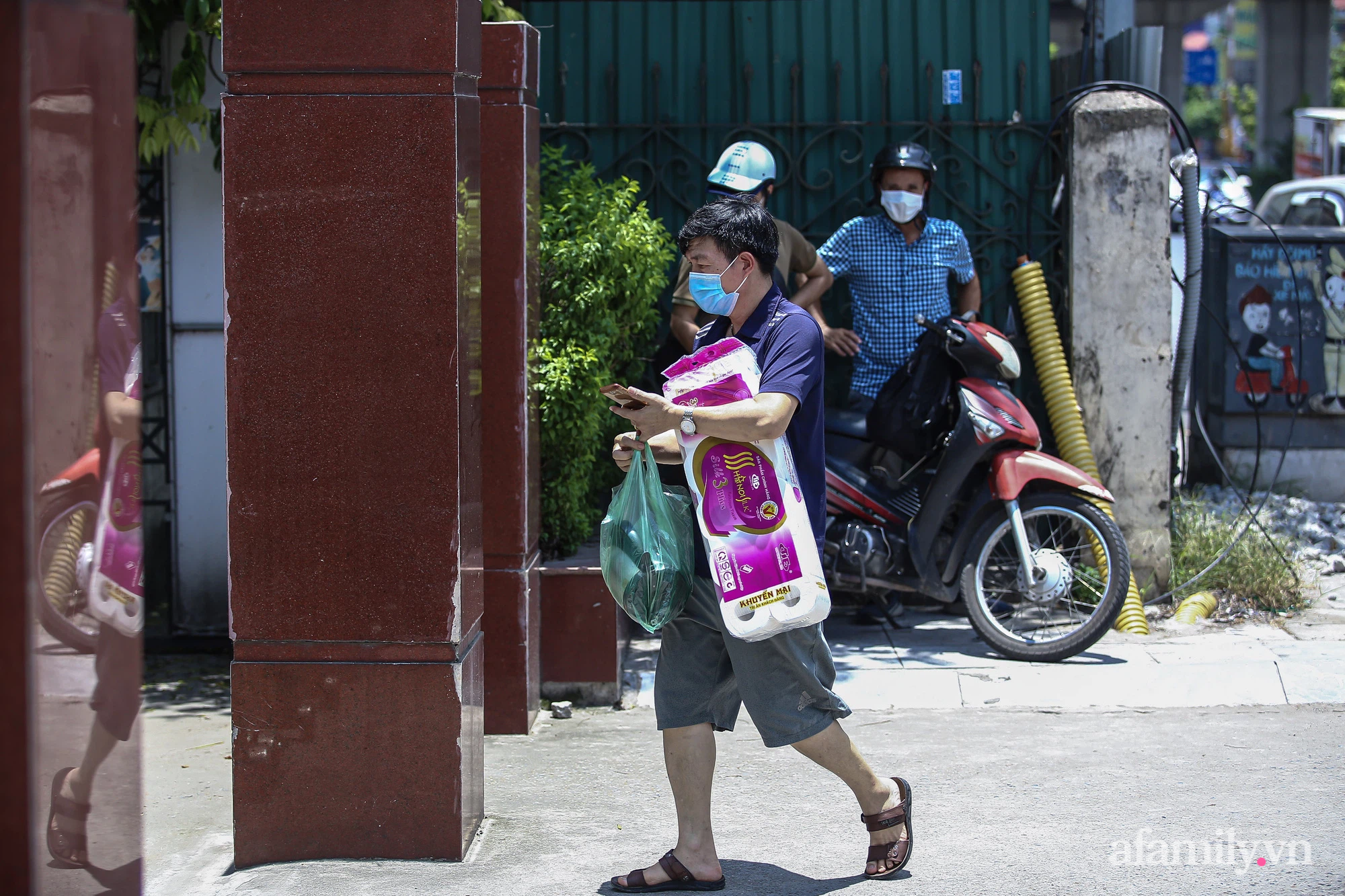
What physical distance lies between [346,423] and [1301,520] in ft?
18.0

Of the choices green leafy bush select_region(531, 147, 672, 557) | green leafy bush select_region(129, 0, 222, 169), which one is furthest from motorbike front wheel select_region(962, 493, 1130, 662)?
green leafy bush select_region(129, 0, 222, 169)

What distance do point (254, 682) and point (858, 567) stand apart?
2780 mm

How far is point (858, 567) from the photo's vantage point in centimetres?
571

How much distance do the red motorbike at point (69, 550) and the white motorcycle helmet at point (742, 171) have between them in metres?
3.99

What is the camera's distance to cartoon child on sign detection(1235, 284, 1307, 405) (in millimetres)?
7430

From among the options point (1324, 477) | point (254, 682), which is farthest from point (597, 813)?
point (1324, 477)

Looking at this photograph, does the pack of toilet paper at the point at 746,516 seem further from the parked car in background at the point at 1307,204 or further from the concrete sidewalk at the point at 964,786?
the parked car in background at the point at 1307,204

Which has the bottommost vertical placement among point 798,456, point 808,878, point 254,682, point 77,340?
point 808,878

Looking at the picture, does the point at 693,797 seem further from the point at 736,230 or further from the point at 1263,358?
the point at 1263,358

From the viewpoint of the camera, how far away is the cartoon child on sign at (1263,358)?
7.43 metres

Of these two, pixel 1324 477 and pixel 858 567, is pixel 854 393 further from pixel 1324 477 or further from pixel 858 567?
pixel 1324 477

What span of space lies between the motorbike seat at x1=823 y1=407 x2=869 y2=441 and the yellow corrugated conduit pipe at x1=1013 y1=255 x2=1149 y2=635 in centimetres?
94

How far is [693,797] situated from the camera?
357 centimetres
